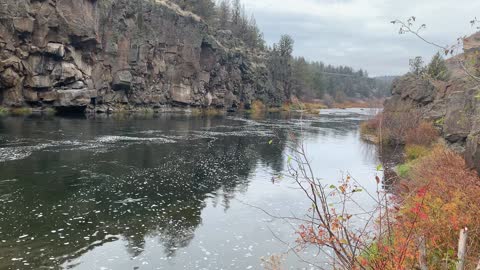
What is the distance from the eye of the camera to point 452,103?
71.5 ft

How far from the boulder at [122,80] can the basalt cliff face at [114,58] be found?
0.18m

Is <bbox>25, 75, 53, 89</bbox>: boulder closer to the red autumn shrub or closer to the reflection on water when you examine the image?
the reflection on water

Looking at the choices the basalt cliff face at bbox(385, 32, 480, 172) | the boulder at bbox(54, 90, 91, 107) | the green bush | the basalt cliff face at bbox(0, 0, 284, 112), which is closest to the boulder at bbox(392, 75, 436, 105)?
the basalt cliff face at bbox(385, 32, 480, 172)

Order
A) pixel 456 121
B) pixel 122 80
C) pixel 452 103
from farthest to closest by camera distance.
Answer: pixel 122 80 → pixel 452 103 → pixel 456 121

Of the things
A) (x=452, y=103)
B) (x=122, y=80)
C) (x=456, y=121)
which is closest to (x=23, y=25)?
(x=122, y=80)

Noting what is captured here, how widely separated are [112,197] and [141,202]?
151cm

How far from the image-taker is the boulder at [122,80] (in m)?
75.4

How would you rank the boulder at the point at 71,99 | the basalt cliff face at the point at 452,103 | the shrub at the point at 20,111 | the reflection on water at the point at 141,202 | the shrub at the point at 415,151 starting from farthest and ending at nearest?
the boulder at the point at 71,99 → the shrub at the point at 20,111 → the shrub at the point at 415,151 → the basalt cliff face at the point at 452,103 → the reflection on water at the point at 141,202

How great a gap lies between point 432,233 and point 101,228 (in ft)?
35.5

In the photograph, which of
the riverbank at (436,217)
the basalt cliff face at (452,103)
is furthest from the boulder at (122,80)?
the riverbank at (436,217)

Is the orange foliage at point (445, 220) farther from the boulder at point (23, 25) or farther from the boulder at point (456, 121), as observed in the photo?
the boulder at point (23, 25)

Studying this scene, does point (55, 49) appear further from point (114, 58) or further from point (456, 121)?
point (456, 121)

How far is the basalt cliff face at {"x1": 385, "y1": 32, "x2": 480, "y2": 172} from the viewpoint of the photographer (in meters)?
14.7

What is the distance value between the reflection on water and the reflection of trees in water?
45mm
